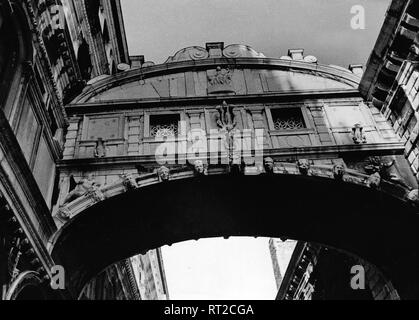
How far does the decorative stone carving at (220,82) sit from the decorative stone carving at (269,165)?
10.2 feet

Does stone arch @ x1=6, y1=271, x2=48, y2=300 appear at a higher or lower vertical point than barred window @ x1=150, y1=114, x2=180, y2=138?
lower

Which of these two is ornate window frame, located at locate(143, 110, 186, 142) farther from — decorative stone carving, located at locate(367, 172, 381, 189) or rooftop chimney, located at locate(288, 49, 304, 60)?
decorative stone carving, located at locate(367, 172, 381, 189)

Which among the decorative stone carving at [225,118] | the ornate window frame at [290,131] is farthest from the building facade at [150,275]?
the ornate window frame at [290,131]

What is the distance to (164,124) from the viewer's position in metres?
12.6

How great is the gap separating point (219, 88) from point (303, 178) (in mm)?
4069

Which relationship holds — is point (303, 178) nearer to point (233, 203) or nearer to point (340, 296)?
point (233, 203)

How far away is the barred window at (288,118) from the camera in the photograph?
12500mm

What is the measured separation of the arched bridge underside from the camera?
10.7 m

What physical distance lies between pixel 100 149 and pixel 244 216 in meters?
4.49

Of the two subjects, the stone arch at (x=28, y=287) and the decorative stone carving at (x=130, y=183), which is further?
the decorative stone carving at (x=130, y=183)

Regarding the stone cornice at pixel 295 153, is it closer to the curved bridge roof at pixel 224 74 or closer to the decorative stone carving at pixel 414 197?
the decorative stone carving at pixel 414 197

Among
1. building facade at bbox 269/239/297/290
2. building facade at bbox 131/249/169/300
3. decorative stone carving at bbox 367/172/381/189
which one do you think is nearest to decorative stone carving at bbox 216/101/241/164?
decorative stone carving at bbox 367/172/381/189

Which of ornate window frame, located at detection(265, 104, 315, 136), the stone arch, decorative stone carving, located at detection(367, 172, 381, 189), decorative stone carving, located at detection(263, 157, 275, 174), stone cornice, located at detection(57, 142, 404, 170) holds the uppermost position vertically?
ornate window frame, located at detection(265, 104, 315, 136)

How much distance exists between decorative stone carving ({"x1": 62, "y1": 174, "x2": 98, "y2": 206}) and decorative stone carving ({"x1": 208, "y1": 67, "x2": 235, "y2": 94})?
187 inches
